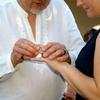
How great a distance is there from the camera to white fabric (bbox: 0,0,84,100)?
59.2 inches

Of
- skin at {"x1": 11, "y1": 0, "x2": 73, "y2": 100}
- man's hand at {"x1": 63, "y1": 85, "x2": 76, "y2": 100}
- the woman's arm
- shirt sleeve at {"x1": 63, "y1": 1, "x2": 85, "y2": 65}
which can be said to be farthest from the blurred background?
the woman's arm

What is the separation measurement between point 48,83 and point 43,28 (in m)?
0.29

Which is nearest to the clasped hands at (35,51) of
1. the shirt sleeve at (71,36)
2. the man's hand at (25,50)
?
the man's hand at (25,50)

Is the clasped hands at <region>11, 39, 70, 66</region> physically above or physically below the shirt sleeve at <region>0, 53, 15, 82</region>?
above

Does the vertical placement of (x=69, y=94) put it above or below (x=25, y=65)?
below

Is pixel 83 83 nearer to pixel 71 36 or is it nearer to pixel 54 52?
pixel 54 52

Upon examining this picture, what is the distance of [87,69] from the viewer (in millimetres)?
1230

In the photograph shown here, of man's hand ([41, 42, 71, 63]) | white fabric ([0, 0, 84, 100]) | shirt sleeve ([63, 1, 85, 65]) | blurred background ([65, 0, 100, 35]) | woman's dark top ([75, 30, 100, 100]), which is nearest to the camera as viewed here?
woman's dark top ([75, 30, 100, 100])

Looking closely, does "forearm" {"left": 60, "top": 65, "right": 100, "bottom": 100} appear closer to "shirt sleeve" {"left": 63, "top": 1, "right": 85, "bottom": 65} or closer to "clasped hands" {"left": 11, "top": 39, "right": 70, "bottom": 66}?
"clasped hands" {"left": 11, "top": 39, "right": 70, "bottom": 66}

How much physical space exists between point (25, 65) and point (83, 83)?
457 millimetres

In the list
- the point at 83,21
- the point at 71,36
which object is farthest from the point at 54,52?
the point at 83,21

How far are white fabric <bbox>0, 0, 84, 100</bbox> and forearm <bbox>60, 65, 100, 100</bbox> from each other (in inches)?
13.6

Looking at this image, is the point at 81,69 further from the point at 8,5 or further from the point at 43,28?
the point at 8,5

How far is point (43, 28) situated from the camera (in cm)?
162
